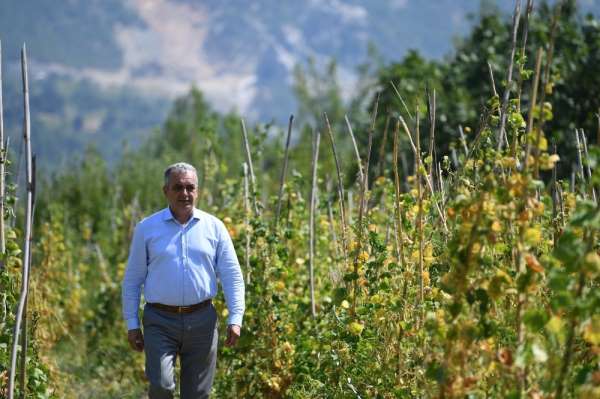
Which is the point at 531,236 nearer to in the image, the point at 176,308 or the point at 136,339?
the point at 176,308

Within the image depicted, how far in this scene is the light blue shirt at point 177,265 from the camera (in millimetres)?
3490

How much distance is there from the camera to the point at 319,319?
4422 mm

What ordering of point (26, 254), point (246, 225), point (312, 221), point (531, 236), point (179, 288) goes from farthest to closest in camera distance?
point (246, 225) → point (312, 221) → point (179, 288) → point (26, 254) → point (531, 236)

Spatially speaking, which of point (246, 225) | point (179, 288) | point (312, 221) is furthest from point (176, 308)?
point (246, 225)

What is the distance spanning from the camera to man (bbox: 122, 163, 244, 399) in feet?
11.4

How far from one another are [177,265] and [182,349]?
1.33 feet

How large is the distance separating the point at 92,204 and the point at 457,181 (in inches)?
586

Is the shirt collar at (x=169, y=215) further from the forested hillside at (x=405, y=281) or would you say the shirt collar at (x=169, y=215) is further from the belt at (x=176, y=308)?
the forested hillside at (x=405, y=281)

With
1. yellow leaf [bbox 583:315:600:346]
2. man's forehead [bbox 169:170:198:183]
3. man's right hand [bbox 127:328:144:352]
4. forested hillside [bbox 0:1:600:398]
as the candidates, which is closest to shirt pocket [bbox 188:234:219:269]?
man's forehead [bbox 169:170:198:183]

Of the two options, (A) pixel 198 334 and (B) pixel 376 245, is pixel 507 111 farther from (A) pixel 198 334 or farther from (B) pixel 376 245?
(A) pixel 198 334

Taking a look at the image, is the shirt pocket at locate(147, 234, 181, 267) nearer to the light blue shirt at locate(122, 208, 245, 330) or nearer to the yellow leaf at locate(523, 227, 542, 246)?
the light blue shirt at locate(122, 208, 245, 330)

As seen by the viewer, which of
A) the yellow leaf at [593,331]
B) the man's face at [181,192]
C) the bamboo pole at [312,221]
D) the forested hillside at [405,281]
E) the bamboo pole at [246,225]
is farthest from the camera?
the bamboo pole at [246,225]

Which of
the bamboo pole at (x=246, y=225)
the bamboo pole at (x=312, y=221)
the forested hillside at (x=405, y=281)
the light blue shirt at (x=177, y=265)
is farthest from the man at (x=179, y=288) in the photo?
the bamboo pole at (x=246, y=225)

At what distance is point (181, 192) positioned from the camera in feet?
11.6
